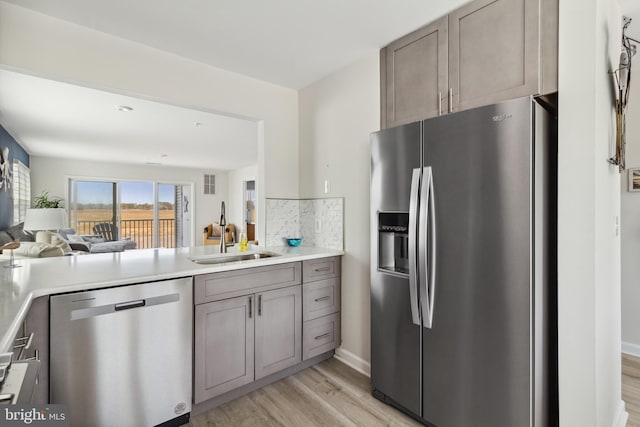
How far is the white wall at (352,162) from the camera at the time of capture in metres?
2.45

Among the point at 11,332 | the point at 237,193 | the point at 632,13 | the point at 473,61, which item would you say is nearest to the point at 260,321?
the point at 11,332

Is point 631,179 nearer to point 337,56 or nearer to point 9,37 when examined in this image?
point 337,56

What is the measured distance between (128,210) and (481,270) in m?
8.46

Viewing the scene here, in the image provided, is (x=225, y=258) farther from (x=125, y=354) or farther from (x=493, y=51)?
(x=493, y=51)

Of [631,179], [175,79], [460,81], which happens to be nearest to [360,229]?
[460,81]

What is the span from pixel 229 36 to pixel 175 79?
0.56 metres

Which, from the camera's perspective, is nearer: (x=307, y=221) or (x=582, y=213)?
(x=582, y=213)

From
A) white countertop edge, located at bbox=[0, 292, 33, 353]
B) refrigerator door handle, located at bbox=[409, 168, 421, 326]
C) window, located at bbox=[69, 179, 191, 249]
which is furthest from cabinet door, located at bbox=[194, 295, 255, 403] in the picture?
window, located at bbox=[69, 179, 191, 249]

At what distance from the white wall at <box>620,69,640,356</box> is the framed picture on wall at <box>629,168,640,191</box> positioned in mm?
30

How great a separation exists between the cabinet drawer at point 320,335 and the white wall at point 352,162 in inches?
3.0

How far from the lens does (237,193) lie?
9.17 metres

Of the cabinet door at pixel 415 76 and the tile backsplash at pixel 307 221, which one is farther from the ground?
the cabinet door at pixel 415 76

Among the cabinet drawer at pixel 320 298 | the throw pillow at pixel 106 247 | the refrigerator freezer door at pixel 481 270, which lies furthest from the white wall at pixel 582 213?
the throw pillow at pixel 106 247

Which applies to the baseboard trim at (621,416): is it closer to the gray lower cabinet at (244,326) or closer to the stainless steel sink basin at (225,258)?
the gray lower cabinet at (244,326)
